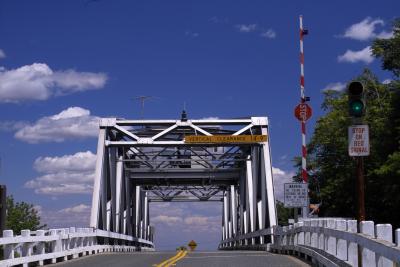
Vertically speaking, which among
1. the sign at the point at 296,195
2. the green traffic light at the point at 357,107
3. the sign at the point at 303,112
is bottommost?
the sign at the point at 296,195

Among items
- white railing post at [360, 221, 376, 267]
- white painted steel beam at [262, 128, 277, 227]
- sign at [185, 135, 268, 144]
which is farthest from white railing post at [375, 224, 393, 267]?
sign at [185, 135, 268, 144]

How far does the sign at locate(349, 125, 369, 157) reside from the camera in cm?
1045

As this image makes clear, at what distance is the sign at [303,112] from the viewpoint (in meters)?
25.2

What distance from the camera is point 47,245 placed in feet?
65.4

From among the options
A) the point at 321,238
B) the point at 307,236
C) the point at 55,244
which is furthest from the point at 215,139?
the point at 321,238

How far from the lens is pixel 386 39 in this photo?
3928 centimetres

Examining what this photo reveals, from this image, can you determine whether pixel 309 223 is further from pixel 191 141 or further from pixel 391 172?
pixel 191 141

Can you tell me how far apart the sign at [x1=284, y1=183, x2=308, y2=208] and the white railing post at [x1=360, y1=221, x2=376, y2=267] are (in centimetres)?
1288

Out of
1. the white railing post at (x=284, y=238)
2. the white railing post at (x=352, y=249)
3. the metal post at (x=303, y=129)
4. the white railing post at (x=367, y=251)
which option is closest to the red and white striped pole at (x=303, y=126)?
the metal post at (x=303, y=129)

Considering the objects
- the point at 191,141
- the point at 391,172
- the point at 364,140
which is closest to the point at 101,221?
the point at 191,141

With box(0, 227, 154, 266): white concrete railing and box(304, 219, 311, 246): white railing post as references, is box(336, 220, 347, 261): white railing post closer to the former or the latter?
box(304, 219, 311, 246): white railing post

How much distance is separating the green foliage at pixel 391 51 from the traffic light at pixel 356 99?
92.1 feet

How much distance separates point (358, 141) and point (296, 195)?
12.6 metres

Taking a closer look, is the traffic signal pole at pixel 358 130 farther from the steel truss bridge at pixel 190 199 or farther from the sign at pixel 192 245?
the sign at pixel 192 245
